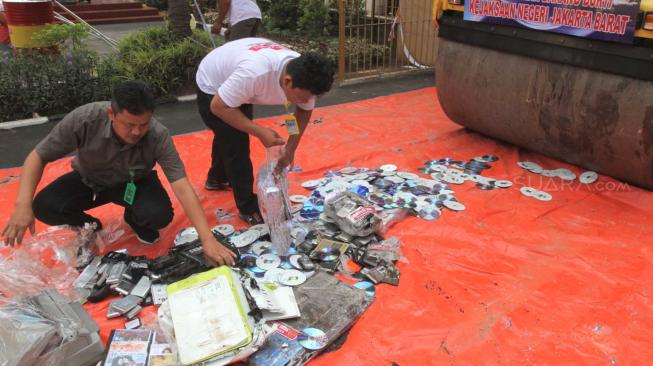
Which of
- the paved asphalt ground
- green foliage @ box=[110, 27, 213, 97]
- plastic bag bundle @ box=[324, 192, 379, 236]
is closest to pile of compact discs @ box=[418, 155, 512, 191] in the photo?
plastic bag bundle @ box=[324, 192, 379, 236]

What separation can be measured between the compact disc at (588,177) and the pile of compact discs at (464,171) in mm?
550

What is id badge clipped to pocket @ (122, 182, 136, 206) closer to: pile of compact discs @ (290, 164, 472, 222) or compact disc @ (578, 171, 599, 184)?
pile of compact discs @ (290, 164, 472, 222)

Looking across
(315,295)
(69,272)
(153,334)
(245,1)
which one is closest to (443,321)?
(315,295)

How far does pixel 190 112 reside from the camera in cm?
553

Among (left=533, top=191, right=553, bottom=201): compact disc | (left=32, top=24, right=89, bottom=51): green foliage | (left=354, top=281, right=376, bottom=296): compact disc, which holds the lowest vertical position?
(left=354, top=281, right=376, bottom=296): compact disc

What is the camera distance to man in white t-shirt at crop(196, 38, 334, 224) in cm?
227

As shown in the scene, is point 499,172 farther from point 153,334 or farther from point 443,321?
point 153,334

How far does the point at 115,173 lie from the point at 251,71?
92cm

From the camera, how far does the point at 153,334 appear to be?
202cm

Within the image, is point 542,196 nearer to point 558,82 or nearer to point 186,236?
point 558,82

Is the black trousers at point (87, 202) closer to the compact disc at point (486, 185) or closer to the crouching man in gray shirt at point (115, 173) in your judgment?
the crouching man in gray shirt at point (115, 173)

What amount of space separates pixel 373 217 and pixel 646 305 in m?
1.41

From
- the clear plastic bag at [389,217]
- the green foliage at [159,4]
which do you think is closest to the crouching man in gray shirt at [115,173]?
the clear plastic bag at [389,217]

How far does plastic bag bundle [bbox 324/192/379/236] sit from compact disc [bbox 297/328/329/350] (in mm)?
805
